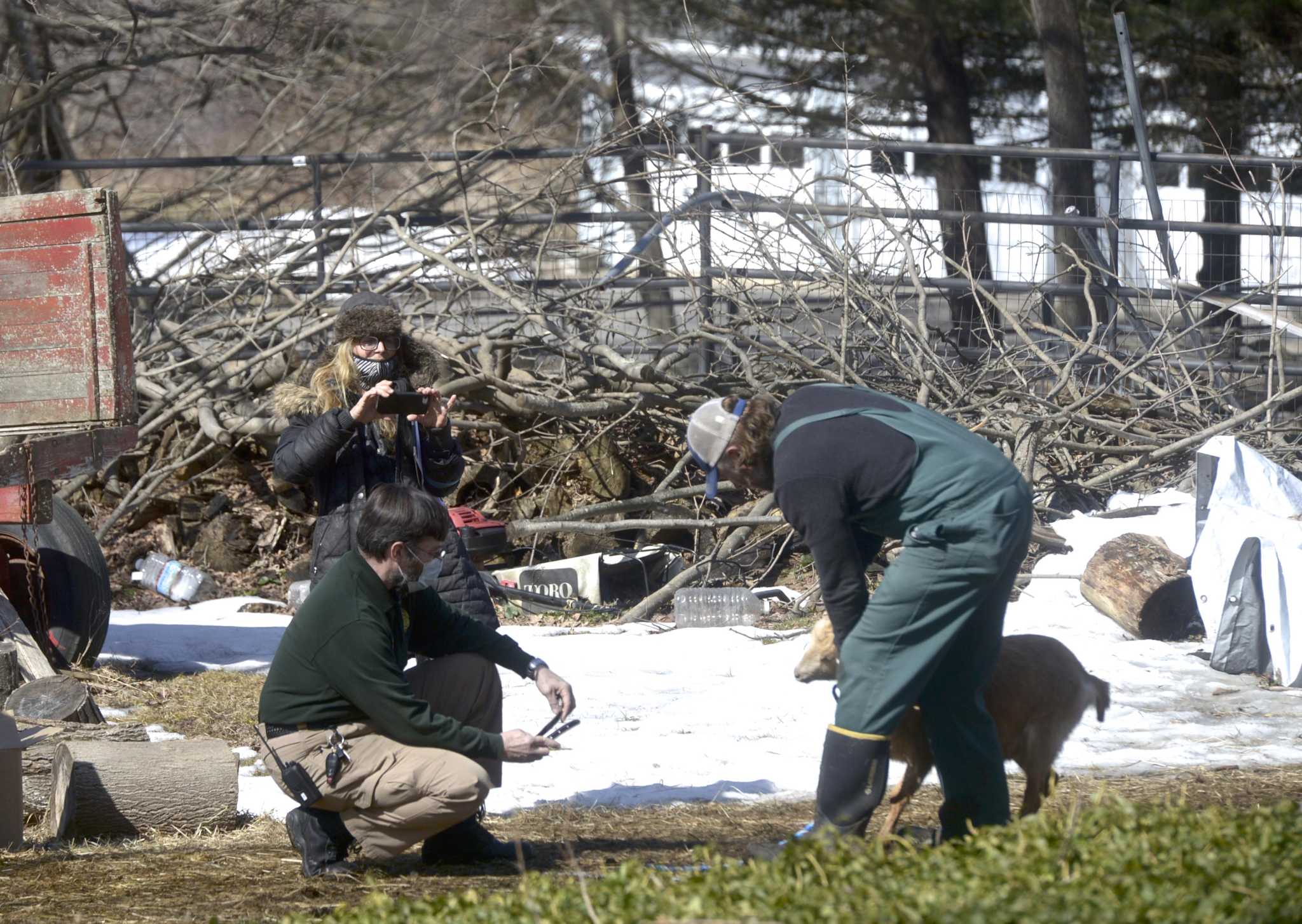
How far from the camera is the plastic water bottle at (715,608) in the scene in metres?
7.84

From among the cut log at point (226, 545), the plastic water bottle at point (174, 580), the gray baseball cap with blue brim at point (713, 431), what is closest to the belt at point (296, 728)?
the gray baseball cap with blue brim at point (713, 431)

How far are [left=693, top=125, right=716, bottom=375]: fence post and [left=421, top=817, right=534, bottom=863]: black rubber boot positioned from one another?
548 cm

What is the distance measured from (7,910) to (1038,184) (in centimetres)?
1057

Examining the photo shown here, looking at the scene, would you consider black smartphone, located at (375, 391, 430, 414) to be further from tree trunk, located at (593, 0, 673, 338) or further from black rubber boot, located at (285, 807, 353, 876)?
tree trunk, located at (593, 0, 673, 338)

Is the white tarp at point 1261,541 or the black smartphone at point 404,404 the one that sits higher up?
the black smartphone at point 404,404

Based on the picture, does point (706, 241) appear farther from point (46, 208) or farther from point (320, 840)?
point (320, 840)

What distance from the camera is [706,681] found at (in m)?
6.57

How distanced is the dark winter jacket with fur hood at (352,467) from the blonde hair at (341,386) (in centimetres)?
2

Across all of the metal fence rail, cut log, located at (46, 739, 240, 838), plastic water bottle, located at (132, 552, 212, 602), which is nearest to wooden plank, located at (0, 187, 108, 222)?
cut log, located at (46, 739, 240, 838)

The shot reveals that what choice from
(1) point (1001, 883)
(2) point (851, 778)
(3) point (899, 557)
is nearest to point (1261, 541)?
(3) point (899, 557)

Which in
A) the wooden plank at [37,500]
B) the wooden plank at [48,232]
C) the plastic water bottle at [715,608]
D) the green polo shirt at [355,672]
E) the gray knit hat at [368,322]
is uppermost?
the wooden plank at [48,232]

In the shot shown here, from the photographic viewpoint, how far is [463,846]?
12.9ft

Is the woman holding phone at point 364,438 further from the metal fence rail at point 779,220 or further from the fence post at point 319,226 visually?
the fence post at point 319,226

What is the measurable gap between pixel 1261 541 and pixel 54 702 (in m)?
5.36
